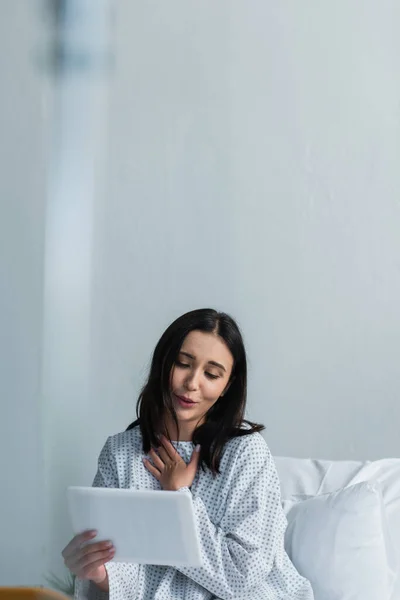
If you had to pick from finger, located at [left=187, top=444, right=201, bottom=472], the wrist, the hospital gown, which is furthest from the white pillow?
the wrist

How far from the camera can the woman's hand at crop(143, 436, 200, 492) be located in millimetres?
1516

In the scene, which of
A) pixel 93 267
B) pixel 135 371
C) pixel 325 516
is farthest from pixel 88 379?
pixel 325 516

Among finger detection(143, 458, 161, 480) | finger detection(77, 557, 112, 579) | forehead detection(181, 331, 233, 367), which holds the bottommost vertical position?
finger detection(77, 557, 112, 579)

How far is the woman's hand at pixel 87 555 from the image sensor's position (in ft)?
4.35

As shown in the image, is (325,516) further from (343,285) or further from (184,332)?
(343,285)

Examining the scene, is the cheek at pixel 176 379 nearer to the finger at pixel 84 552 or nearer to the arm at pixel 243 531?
the arm at pixel 243 531

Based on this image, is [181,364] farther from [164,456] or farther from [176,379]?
[164,456]

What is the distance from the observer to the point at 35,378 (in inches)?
92.9

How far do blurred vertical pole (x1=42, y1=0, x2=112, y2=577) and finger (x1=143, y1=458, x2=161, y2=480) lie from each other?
0.72 metres

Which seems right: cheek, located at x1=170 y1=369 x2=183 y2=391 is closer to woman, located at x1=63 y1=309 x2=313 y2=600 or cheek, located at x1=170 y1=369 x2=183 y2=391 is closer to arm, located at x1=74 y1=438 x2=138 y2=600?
woman, located at x1=63 y1=309 x2=313 y2=600

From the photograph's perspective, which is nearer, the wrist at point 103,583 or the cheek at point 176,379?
the wrist at point 103,583

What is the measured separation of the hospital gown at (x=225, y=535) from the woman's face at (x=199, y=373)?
0.28ft

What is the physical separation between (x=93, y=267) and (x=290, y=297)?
0.50 metres

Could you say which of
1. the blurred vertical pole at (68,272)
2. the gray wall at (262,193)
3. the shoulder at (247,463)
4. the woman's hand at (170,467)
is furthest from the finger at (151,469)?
the gray wall at (262,193)
